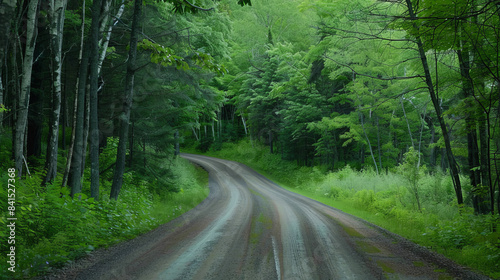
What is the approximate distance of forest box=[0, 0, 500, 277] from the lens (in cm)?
566

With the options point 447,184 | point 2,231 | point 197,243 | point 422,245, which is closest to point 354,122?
point 447,184

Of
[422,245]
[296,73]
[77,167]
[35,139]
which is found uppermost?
[296,73]

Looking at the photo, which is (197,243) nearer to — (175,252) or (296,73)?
(175,252)

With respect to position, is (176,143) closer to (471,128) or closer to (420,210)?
(420,210)

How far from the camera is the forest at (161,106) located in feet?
18.6

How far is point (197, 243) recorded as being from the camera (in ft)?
20.8

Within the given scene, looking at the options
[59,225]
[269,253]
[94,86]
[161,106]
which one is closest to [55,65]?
[94,86]

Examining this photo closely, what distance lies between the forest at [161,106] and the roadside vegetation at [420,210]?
8 centimetres

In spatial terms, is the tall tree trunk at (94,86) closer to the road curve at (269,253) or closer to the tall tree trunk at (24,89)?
the tall tree trunk at (24,89)

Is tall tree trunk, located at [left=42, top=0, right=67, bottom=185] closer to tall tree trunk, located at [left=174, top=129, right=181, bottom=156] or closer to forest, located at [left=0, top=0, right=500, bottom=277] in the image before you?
forest, located at [left=0, top=0, right=500, bottom=277]

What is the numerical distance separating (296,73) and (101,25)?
17.3 meters

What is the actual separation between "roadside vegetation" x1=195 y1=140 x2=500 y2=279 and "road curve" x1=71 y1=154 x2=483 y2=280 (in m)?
0.68

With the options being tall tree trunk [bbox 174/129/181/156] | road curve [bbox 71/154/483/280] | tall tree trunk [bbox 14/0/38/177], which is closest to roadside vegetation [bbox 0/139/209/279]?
road curve [bbox 71/154/483/280]

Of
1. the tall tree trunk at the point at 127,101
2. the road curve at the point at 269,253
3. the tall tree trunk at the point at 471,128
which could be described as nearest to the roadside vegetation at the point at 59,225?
the road curve at the point at 269,253
